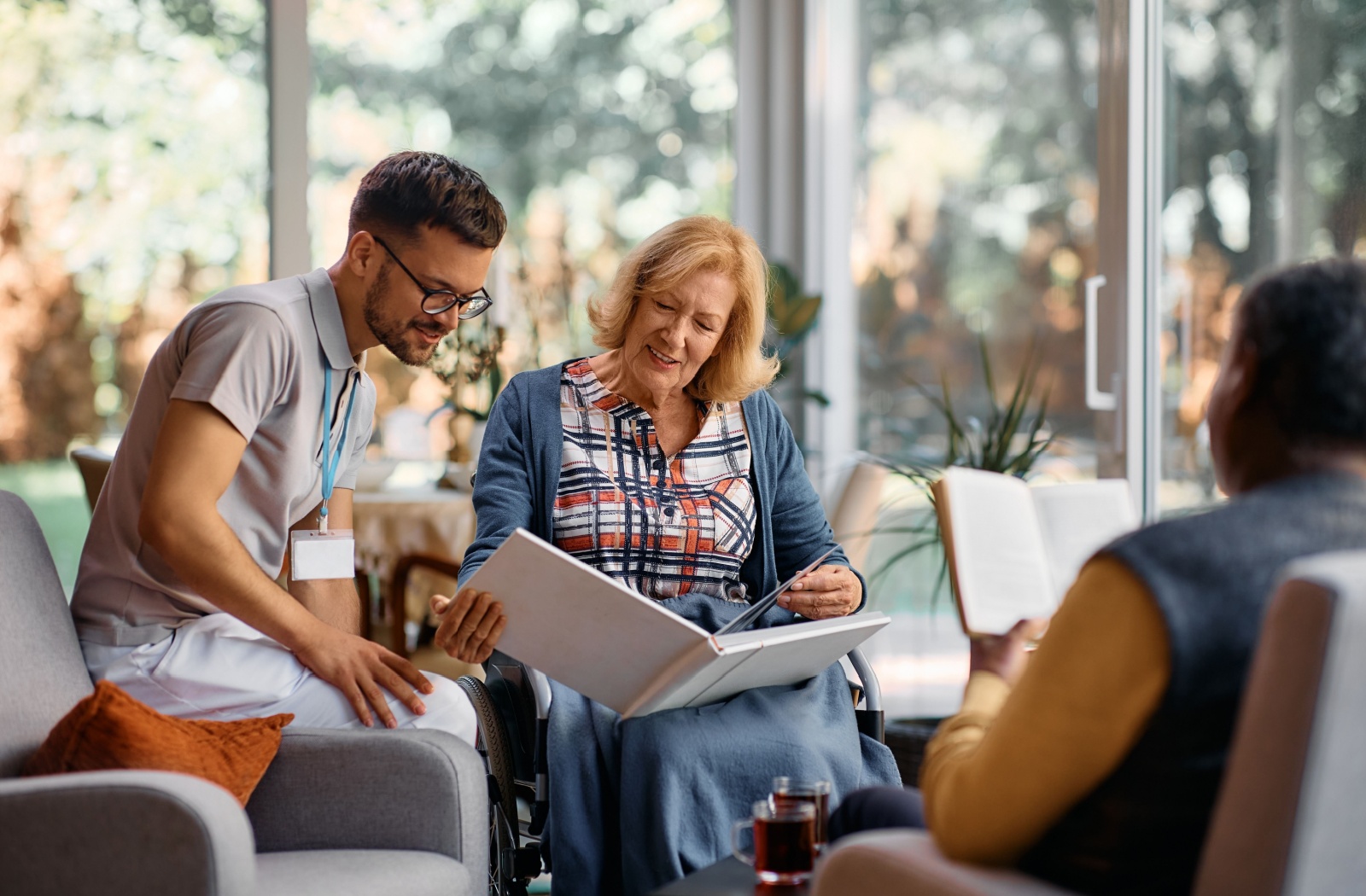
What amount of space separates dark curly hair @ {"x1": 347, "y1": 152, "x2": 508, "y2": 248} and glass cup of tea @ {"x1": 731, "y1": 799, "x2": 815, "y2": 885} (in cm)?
103

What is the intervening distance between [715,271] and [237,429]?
0.93m

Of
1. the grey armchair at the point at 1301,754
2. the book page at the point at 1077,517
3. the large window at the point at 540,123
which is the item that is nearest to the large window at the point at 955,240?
the large window at the point at 540,123

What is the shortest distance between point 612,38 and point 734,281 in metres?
2.78

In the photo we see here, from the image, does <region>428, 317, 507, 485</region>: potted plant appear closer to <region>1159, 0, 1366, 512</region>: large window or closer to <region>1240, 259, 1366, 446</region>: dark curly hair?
<region>1159, 0, 1366, 512</region>: large window

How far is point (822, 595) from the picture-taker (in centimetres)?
204

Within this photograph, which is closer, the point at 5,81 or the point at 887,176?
the point at 5,81

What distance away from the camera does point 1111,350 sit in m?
3.27

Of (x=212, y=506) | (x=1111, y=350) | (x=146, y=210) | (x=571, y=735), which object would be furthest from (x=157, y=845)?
(x=146, y=210)

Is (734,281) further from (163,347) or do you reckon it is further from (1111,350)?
(1111,350)

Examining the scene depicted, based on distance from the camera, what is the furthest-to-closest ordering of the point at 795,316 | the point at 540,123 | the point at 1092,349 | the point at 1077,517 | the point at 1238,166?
the point at 540,123 < the point at 795,316 < the point at 1092,349 < the point at 1238,166 < the point at 1077,517

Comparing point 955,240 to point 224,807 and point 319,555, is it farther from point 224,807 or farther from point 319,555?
point 224,807

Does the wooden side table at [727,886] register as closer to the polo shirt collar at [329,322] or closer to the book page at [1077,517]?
the book page at [1077,517]

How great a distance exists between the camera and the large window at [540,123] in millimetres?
4379

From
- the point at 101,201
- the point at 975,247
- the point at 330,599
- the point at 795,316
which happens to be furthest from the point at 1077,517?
the point at 101,201
